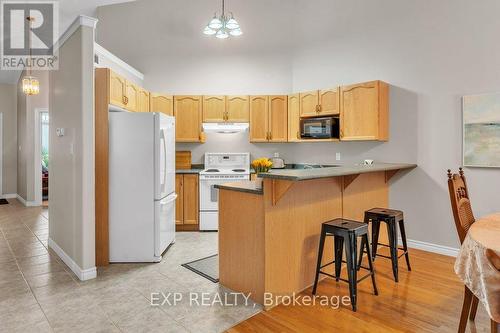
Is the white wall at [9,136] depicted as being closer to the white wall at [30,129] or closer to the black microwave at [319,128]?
the white wall at [30,129]

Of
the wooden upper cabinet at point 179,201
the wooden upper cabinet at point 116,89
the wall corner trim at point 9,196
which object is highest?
the wooden upper cabinet at point 116,89

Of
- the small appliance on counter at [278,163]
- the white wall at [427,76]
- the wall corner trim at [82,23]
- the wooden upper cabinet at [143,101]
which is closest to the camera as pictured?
the wall corner trim at [82,23]

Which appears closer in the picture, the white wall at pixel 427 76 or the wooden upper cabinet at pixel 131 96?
the white wall at pixel 427 76

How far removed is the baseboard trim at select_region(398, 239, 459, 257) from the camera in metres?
3.70

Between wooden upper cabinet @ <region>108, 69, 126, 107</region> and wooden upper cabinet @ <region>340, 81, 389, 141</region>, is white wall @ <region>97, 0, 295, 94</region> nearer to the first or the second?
wooden upper cabinet @ <region>340, 81, 389, 141</region>

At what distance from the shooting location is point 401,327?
2.23 m

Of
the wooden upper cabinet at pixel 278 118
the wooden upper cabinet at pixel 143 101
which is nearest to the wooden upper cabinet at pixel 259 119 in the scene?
the wooden upper cabinet at pixel 278 118

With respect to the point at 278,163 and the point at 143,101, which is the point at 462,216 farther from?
the point at 143,101

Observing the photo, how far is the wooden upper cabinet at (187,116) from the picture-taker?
5.16 meters

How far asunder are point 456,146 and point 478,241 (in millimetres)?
2463

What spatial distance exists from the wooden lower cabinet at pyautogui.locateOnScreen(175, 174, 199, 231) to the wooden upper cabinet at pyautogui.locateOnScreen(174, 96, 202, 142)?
0.71 metres

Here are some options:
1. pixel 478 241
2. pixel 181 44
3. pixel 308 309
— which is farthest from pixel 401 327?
pixel 181 44

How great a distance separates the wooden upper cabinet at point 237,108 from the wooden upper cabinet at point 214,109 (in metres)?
0.08

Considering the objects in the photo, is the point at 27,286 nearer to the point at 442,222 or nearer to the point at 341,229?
the point at 341,229
